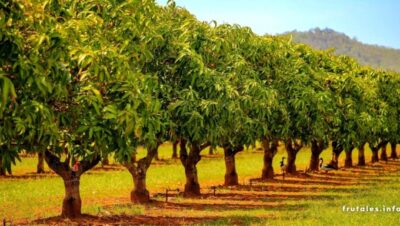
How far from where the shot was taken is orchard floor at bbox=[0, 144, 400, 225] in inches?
1156

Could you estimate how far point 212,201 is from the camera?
3881 cm

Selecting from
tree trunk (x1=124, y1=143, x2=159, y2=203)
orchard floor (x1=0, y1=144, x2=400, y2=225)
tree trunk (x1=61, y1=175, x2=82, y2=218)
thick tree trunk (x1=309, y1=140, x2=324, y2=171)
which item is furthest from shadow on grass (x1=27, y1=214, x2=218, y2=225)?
thick tree trunk (x1=309, y1=140, x2=324, y2=171)

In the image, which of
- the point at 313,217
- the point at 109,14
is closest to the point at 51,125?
the point at 109,14

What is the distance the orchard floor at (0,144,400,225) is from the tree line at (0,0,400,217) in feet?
8.99

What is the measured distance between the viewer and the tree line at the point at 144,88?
15.5 meters

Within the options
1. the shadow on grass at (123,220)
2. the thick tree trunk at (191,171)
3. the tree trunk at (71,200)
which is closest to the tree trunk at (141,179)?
the thick tree trunk at (191,171)

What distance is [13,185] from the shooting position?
54438mm

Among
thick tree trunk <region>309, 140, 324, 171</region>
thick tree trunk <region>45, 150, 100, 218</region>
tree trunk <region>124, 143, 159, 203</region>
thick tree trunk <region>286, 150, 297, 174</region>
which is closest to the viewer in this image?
thick tree trunk <region>45, 150, 100, 218</region>

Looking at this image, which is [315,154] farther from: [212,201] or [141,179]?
[141,179]

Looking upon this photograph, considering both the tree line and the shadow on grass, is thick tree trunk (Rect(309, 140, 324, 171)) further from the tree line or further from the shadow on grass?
the shadow on grass

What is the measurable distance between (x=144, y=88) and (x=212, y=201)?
15735 millimetres

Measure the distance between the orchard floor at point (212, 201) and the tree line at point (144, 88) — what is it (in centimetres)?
274

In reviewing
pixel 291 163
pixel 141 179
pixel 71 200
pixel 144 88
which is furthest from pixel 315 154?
pixel 144 88

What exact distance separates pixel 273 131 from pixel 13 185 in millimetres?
26030
